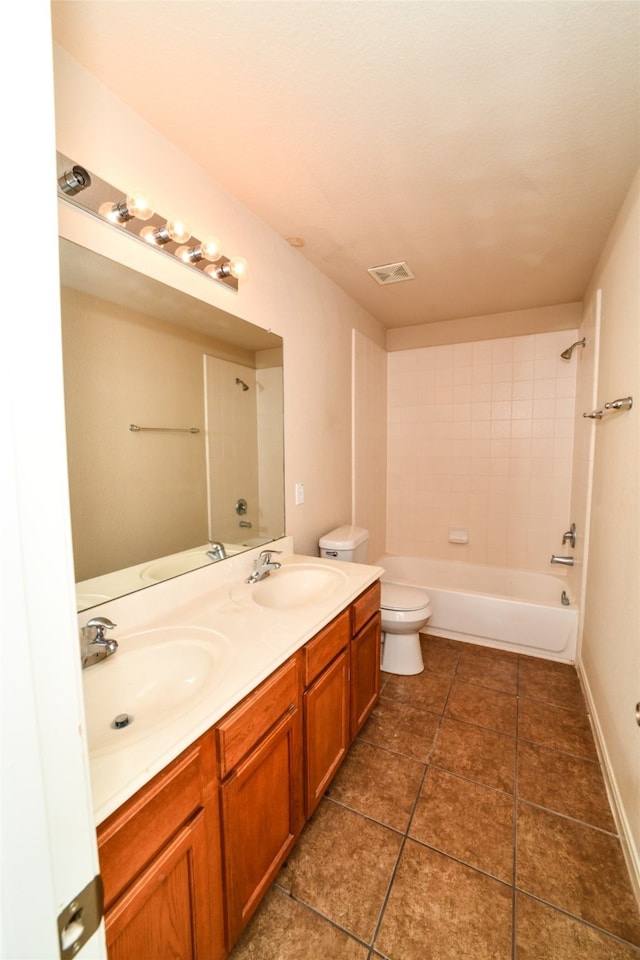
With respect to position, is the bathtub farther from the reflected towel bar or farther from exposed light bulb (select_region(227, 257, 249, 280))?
exposed light bulb (select_region(227, 257, 249, 280))

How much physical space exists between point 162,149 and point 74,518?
1276 millimetres

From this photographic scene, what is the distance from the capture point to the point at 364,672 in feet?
6.13

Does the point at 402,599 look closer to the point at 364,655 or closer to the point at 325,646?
the point at 364,655

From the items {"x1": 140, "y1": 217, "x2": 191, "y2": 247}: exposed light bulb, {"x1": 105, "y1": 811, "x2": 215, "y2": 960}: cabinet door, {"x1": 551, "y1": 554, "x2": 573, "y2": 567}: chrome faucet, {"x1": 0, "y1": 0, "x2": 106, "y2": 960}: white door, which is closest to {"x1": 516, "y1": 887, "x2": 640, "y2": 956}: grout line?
{"x1": 105, "y1": 811, "x2": 215, "y2": 960}: cabinet door

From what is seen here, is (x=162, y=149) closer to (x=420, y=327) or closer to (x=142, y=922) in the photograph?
(x=142, y=922)

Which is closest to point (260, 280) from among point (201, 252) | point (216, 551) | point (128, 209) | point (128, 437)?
point (201, 252)

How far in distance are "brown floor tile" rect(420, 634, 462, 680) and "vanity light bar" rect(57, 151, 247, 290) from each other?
8.16 feet

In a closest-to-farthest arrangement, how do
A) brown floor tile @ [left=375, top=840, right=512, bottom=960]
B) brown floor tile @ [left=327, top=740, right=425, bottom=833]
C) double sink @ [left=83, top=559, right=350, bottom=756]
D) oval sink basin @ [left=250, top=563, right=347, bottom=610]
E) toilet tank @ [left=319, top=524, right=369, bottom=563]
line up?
1. double sink @ [left=83, top=559, right=350, bottom=756]
2. brown floor tile @ [left=375, top=840, right=512, bottom=960]
3. brown floor tile @ [left=327, top=740, right=425, bottom=833]
4. oval sink basin @ [left=250, top=563, right=347, bottom=610]
5. toilet tank @ [left=319, top=524, right=369, bottom=563]

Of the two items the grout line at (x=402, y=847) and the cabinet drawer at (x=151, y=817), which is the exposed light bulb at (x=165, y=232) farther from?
the grout line at (x=402, y=847)

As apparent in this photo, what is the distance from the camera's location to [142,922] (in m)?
0.77

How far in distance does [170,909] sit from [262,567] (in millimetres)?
1044

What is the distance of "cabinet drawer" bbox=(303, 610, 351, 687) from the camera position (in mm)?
1321

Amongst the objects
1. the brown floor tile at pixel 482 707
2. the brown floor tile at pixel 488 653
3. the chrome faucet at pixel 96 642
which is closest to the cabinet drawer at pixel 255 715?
the chrome faucet at pixel 96 642

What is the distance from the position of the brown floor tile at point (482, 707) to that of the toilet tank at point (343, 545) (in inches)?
36.5
